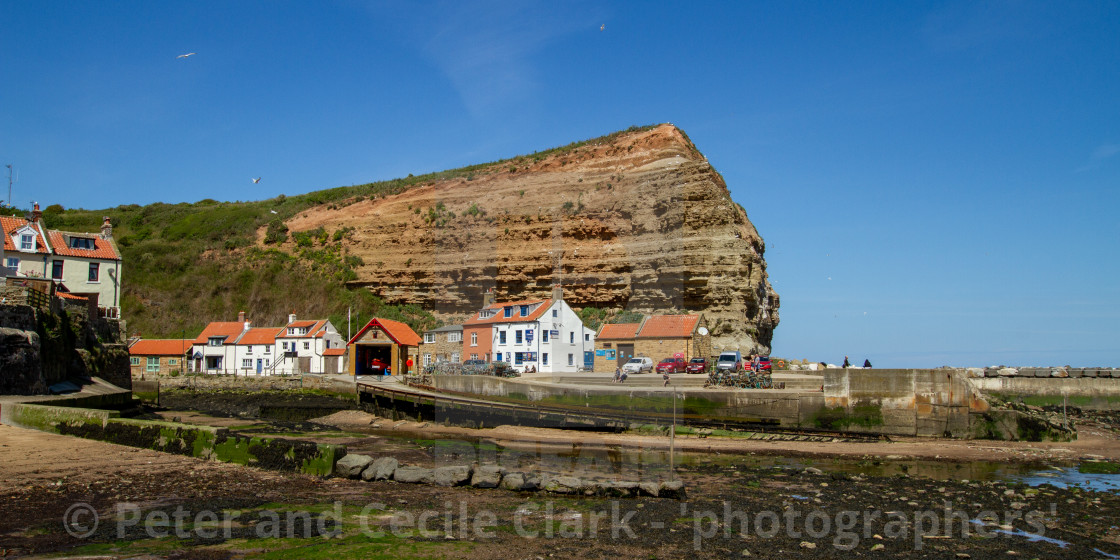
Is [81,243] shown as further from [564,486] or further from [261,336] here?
[564,486]

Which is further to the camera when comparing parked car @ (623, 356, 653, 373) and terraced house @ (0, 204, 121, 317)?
terraced house @ (0, 204, 121, 317)

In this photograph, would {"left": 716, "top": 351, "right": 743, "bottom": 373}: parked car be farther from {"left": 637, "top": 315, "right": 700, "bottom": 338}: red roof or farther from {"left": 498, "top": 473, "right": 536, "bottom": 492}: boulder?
{"left": 498, "top": 473, "right": 536, "bottom": 492}: boulder

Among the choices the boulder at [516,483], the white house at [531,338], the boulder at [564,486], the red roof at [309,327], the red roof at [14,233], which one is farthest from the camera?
the red roof at [309,327]

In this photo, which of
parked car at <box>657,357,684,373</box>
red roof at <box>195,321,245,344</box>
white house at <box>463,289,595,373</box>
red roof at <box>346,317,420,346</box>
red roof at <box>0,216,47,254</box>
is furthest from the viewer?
red roof at <box>195,321,245,344</box>

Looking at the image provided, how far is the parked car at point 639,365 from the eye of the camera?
4053cm

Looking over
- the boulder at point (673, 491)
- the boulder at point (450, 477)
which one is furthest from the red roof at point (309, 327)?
the boulder at point (673, 491)

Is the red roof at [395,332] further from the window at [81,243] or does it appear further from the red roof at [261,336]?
the window at [81,243]

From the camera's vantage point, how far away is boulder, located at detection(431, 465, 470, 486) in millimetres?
12609

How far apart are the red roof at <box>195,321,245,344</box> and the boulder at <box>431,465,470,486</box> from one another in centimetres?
5585

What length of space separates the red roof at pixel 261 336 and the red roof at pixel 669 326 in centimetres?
3505

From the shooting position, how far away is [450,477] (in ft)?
41.5

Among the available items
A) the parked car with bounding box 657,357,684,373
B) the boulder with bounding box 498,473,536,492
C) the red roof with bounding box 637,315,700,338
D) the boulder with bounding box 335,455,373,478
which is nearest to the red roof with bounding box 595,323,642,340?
the red roof with bounding box 637,315,700,338

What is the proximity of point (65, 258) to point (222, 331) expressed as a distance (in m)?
19.2

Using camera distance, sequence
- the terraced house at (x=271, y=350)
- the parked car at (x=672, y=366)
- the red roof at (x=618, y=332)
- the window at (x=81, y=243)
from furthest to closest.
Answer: the terraced house at (x=271, y=350) < the red roof at (x=618, y=332) < the window at (x=81, y=243) < the parked car at (x=672, y=366)
